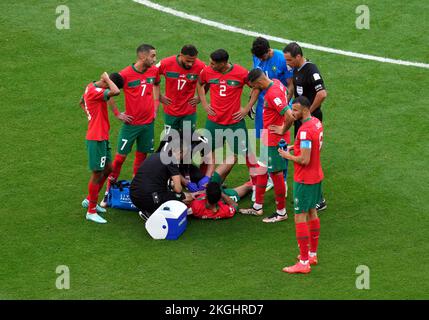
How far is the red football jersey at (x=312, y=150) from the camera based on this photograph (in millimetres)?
12281

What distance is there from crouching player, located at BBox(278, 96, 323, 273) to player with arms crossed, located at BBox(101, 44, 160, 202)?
287 cm

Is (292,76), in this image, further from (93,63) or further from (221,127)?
(93,63)

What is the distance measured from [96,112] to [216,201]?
216 cm

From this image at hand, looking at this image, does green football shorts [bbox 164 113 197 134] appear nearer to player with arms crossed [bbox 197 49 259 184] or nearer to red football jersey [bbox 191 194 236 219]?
player with arms crossed [bbox 197 49 259 184]

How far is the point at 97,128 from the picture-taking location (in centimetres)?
1373

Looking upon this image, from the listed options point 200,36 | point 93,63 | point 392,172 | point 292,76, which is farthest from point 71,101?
point 392,172

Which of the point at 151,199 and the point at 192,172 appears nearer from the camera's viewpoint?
the point at 151,199

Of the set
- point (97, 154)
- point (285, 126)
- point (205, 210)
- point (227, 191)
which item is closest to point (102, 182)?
point (97, 154)

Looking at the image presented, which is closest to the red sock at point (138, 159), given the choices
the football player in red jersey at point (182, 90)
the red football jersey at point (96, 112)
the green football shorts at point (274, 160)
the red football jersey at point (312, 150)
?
the football player in red jersey at point (182, 90)

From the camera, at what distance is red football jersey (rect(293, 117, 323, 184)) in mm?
12281

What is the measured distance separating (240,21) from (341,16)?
2101 mm

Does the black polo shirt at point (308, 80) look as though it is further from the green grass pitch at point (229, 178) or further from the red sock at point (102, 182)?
the red sock at point (102, 182)

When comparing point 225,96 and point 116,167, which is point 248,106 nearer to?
point 225,96

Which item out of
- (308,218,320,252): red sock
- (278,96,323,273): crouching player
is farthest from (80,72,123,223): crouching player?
(308,218,320,252): red sock
